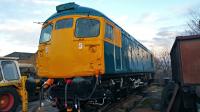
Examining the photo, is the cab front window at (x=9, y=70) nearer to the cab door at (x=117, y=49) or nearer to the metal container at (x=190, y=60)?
the cab door at (x=117, y=49)

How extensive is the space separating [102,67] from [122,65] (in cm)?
288

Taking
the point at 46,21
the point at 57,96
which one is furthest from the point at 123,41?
the point at 57,96

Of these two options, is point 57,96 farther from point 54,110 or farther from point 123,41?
point 123,41

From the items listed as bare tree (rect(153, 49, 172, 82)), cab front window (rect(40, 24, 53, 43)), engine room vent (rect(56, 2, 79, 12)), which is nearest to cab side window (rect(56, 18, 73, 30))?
cab front window (rect(40, 24, 53, 43))

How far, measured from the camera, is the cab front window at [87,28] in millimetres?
10020

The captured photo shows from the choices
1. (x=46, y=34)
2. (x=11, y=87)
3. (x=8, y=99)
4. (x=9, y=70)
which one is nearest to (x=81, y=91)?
(x=46, y=34)

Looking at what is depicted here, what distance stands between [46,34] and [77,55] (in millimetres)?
1775

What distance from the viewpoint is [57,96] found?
9.98m

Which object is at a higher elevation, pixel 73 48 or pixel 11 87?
pixel 73 48

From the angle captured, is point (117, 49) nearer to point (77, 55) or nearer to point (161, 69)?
point (77, 55)

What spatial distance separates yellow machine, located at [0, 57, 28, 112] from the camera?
11.1 metres

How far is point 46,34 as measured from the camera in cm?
1090

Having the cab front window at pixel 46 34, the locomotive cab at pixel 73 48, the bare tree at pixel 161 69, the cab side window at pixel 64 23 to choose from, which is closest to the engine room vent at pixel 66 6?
the locomotive cab at pixel 73 48

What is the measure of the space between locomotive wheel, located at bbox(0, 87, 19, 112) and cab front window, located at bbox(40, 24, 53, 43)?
7.17 feet
